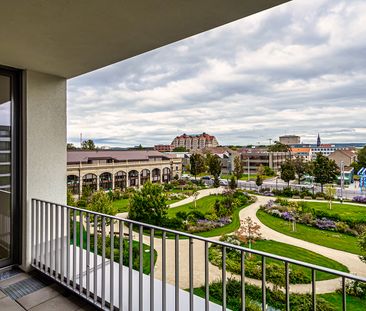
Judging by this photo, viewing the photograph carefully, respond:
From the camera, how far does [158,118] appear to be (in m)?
12.5

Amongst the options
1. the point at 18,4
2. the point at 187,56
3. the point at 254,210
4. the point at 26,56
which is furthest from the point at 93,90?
the point at 254,210

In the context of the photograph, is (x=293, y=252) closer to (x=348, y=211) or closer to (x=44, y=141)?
(x=348, y=211)

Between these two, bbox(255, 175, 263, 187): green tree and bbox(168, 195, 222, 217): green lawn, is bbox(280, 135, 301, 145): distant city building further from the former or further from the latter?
bbox(168, 195, 222, 217): green lawn

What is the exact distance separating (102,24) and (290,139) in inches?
330

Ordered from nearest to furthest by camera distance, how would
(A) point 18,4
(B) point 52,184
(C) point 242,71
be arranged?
(A) point 18,4 < (B) point 52,184 < (C) point 242,71

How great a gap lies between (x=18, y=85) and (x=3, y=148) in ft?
2.17

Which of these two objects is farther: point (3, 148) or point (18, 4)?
point (3, 148)

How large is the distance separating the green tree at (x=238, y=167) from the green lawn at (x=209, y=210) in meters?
1.52

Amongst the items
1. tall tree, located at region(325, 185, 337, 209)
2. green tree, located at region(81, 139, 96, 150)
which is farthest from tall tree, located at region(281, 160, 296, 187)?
green tree, located at region(81, 139, 96, 150)

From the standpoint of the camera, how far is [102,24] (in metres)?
1.48

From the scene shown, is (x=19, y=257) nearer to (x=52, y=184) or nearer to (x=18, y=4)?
(x=52, y=184)

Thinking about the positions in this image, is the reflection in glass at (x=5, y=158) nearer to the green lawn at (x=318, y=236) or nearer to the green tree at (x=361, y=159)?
the green tree at (x=361, y=159)

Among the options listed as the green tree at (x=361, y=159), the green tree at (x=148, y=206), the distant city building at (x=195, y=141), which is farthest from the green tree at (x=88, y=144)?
the green tree at (x=361, y=159)

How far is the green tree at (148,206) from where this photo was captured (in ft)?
15.1
